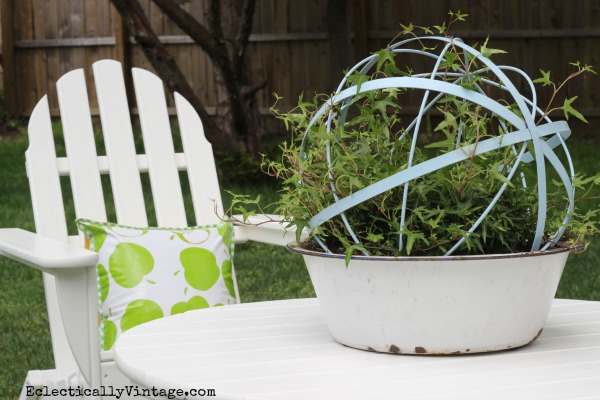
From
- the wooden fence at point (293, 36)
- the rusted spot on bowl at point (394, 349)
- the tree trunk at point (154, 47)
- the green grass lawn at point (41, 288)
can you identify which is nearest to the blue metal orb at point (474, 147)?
the rusted spot on bowl at point (394, 349)

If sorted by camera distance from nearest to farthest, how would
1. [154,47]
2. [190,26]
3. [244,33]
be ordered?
1. [154,47]
2. [190,26]
3. [244,33]

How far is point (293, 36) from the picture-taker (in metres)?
8.27

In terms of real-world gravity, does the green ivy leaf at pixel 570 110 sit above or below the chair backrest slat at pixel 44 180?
above

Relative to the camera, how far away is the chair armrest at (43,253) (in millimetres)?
1604

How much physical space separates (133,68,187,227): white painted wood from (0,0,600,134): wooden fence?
17.8ft

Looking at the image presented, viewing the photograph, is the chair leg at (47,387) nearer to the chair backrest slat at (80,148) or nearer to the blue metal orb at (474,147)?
the chair backrest slat at (80,148)

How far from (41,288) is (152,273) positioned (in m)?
2.03

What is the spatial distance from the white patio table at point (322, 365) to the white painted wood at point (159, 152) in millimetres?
1139

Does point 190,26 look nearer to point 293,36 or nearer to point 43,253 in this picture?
point 293,36

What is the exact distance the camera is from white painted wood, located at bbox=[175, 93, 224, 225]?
105 inches

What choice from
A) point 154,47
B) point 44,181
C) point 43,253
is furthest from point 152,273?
point 154,47

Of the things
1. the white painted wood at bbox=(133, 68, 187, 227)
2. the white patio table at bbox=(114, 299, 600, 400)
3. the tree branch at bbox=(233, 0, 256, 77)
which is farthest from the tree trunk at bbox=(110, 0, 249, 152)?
the white patio table at bbox=(114, 299, 600, 400)

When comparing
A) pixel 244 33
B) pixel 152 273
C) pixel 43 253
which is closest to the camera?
pixel 43 253

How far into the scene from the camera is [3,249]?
6.04ft
